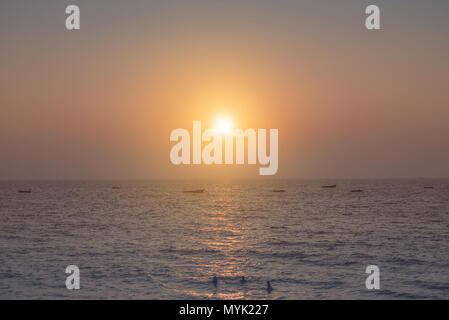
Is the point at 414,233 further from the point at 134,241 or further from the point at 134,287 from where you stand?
the point at 134,287

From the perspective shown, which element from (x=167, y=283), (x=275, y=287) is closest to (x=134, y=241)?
(x=167, y=283)

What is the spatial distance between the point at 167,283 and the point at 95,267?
29.7 ft

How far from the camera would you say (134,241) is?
53.1 metres

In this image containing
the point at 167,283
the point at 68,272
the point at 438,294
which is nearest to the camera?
the point at 438,294

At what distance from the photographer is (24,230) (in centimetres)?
6372

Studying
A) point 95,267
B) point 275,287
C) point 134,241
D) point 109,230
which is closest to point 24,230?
point 109,230

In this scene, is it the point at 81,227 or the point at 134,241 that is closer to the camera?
the point at 134,241
